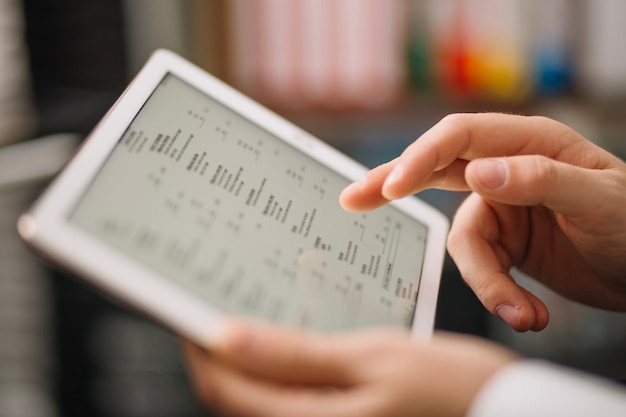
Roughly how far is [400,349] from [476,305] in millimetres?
→ 1084

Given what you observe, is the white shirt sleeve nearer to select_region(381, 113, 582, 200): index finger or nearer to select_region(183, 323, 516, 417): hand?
select_region(183, 323, 516, 417): hand

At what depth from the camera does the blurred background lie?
1245 mm

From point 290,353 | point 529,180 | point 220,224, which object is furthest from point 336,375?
point 529,180

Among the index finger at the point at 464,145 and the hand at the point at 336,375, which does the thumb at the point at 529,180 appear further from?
the hand at the point at 336,375

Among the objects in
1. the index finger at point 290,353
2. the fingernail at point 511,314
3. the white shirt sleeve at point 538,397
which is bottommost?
the fingernail at point 511,314

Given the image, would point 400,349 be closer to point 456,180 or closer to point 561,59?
point 456,180

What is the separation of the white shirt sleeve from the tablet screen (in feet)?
0.38

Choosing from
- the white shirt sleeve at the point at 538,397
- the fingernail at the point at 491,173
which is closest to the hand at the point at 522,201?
the fingernail at the point at 491,173

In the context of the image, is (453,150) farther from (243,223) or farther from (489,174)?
(243,223)

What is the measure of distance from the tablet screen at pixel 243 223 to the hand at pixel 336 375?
46mm

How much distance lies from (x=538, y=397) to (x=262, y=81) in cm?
108

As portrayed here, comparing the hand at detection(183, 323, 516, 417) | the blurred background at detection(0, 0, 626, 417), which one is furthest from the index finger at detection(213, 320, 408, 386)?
the blurred background at detection(0, 0, 626, 417)

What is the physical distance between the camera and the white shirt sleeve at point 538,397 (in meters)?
0.34

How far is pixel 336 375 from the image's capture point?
34cm
